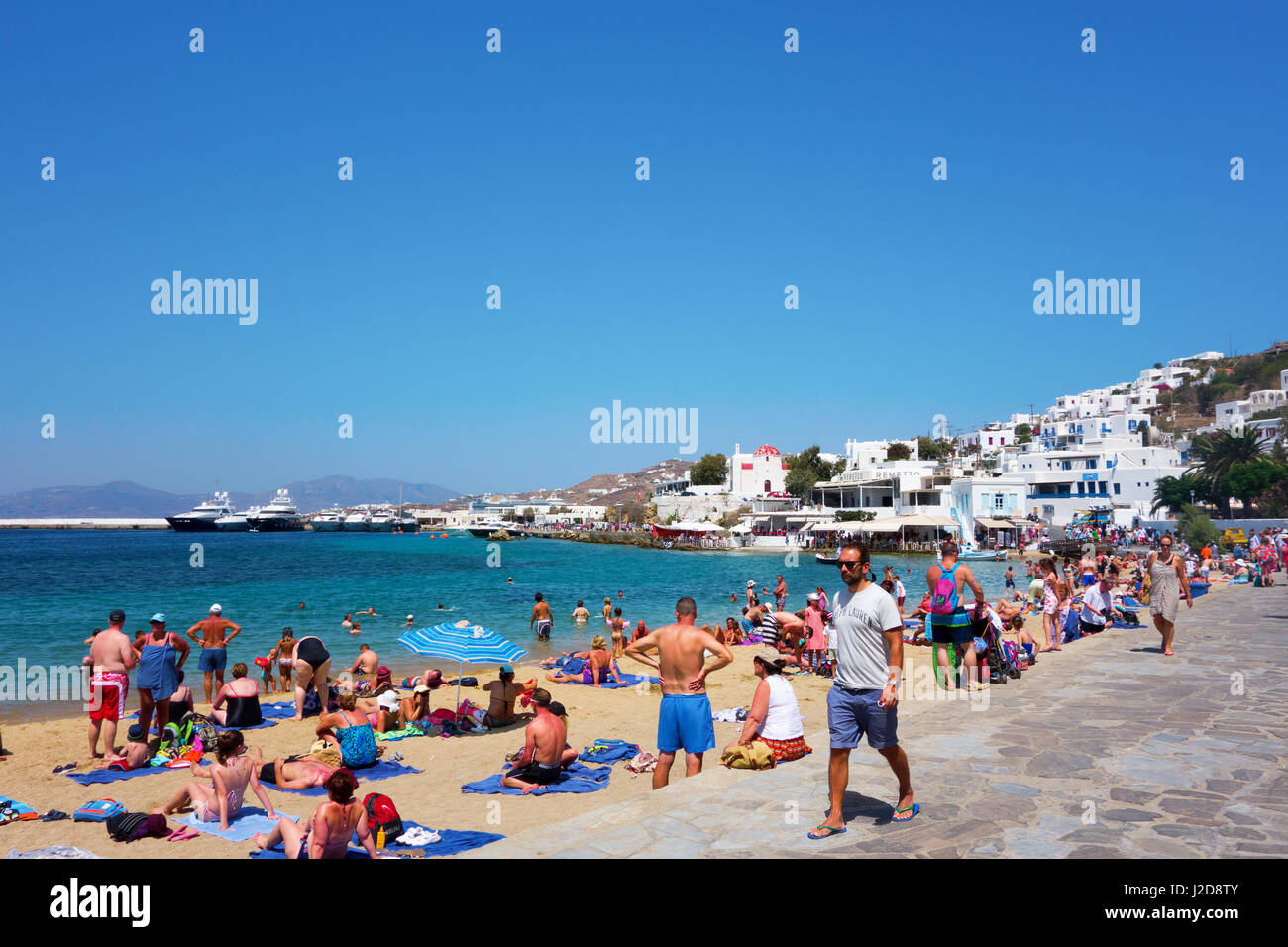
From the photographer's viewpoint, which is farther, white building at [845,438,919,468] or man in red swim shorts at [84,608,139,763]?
white building at [845,438,919,468]

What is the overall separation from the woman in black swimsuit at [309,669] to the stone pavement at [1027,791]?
5912 millimetres

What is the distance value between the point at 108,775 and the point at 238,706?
2.02 meters

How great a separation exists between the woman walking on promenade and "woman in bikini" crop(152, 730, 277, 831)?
35.0 ft

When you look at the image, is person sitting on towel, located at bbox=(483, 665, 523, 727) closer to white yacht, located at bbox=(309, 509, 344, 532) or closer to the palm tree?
the palm tree

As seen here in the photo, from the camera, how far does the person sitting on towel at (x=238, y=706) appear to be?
10.2 m

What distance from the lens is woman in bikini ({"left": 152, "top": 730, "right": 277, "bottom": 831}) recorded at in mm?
6461

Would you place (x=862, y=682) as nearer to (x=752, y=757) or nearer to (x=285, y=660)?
(x=752, y=757)

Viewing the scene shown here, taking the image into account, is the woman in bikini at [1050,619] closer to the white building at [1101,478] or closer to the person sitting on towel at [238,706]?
the person sitting on towel at [238,706]

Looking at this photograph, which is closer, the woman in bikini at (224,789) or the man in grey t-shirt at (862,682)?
the man in grey t-shirt at (862,682)

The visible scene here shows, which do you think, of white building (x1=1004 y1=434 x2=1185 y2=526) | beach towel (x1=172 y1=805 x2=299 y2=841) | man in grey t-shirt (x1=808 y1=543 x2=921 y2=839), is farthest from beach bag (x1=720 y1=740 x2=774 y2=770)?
white building (x1=1004 y1=434 x2=1185 y2=526)

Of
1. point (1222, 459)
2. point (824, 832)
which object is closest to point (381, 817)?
point (824, 832)

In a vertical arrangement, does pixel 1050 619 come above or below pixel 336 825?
below

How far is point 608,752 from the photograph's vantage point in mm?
8859

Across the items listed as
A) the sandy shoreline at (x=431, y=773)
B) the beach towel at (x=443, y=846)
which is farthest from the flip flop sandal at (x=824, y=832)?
the beach towel at (x=443, y=846)
